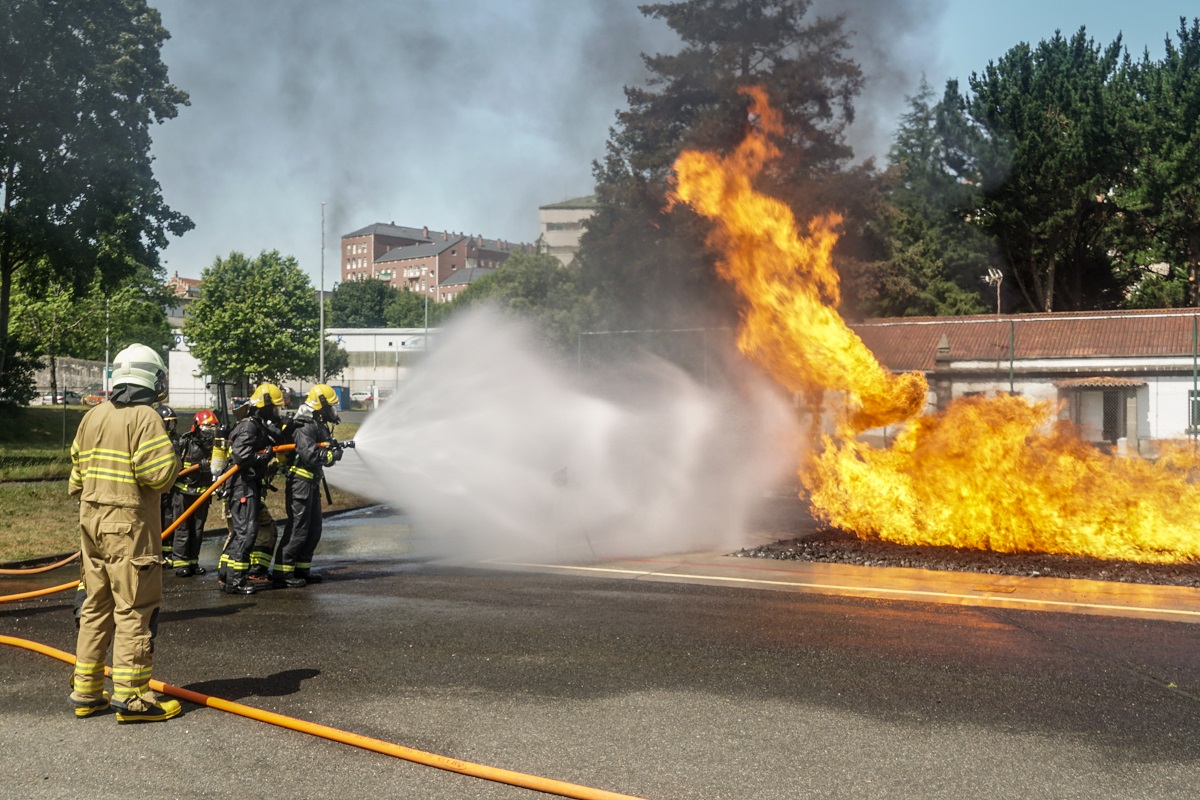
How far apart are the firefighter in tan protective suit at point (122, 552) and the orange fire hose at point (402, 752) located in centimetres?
19

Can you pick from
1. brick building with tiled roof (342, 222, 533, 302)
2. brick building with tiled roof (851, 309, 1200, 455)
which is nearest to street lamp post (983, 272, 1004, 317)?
brick building with tiled roof (851, 309, 1200, 455)

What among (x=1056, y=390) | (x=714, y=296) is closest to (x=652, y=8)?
(x=714, y=296)

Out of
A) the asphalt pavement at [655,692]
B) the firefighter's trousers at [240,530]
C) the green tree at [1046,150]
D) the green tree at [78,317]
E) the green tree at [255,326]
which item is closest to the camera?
the asphalt pavement at [655,692]

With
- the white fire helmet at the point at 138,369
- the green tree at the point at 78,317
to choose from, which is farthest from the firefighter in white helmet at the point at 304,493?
the green tree at the point at 78,317

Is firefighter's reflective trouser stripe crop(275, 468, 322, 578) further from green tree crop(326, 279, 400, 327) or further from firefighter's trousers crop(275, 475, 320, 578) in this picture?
green tree crop(326, 279, 400, 327)

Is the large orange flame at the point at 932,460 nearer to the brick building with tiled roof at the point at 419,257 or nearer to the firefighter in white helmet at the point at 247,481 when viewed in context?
the firefighter in white helmet at the point at 247,481

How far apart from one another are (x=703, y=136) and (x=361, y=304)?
11163 cm

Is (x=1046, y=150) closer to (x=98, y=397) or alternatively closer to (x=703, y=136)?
(x=703, y=136)

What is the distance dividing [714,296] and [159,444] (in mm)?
22964

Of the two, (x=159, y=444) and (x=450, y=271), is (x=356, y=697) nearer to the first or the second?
(x=159, y=444)

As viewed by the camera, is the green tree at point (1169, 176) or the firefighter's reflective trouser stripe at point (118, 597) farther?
the green tree at point (1169, 176)

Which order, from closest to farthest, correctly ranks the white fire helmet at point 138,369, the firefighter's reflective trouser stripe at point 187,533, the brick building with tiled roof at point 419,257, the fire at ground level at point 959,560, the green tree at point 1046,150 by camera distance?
the white fire helmet at point 138,369 < the fire at ground level at point 959,560 < the firefighter's reflective trouser stripe at point 187,533 < the green tree at point 1046,150 < the brick building with tiled roof at point 419,257

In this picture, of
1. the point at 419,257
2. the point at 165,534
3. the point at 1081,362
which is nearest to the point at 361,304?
the point at 419,257

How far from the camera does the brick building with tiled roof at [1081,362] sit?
28781 mm
